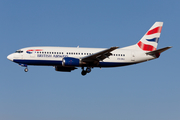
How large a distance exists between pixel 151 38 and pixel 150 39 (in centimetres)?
28

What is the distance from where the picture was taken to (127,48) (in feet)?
190

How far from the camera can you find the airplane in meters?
51.4

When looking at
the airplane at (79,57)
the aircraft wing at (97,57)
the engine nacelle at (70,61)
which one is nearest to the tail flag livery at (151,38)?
the airplane at (79,57)

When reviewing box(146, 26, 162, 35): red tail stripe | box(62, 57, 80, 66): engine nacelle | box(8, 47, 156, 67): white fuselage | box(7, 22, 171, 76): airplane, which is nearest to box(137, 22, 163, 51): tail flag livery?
box(146, 26, 162, 35): red tail stripe

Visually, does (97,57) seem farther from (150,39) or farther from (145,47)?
(150,39)

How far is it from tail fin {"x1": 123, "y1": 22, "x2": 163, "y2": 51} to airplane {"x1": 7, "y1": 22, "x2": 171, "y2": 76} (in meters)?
1.63

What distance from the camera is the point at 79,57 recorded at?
52.9 m

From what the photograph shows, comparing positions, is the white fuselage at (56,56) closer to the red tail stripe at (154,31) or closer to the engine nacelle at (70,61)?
the engine nacelle at (70,61)

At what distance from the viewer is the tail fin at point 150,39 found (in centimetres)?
5831

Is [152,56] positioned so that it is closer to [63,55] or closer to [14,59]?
[63,55]

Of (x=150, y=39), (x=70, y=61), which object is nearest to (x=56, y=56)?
(x=70, y=61)

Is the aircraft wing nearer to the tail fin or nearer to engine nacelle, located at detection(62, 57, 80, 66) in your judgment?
engine nacelle, located at detection(62, 57, 80, 66)

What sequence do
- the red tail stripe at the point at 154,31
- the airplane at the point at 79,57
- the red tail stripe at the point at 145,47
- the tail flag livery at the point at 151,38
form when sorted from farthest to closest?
1. the red tail stripe at the point at 154,31
2. the tail flag livery at the point at 151,38
3. the red tail stripe at the point at 145,47
4. the airplane at the point at 79,57

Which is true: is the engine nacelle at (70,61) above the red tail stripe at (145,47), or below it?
below
